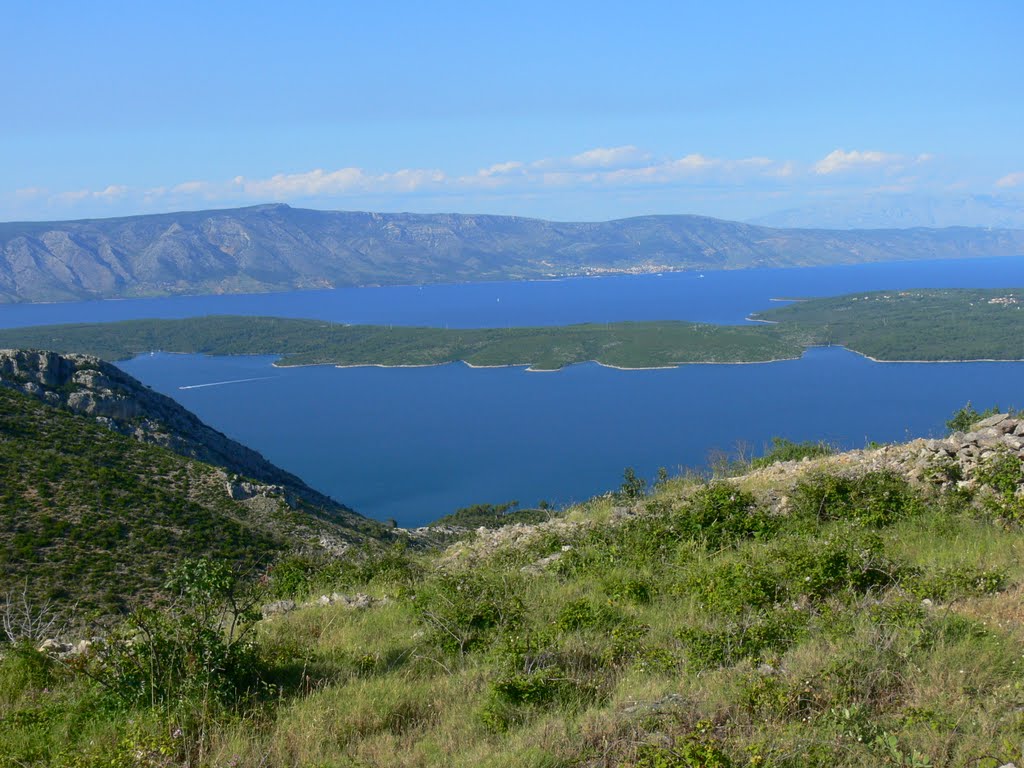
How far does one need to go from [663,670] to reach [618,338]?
444ft

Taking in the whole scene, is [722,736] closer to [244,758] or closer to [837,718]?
[837,718]

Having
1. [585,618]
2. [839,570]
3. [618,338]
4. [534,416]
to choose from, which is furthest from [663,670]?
[618,338]

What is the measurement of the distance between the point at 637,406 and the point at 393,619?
89.9 m

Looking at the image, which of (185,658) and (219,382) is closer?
(185,658)

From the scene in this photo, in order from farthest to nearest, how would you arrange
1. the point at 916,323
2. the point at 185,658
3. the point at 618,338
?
1. the point at 618,338
2. the point at 916,323
3. the point at 185,658

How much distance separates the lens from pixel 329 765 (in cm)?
397

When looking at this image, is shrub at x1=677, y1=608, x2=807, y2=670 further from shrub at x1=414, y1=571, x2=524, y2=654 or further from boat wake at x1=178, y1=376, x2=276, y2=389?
boat wake at x1=178, y1=376, x2=276, y2=389

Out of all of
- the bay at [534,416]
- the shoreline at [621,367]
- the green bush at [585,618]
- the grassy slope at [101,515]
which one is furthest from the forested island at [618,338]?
the green bush at [585,618]

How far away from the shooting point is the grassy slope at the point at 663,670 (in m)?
3.96

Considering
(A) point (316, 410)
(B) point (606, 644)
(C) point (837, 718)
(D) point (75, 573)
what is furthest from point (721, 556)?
(A) point (316, 410)

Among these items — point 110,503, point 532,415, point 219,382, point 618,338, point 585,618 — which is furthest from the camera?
point 618,338

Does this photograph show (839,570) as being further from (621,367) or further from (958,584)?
(621,367)

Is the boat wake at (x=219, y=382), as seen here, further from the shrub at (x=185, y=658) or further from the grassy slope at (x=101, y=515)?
the shrub at (x=185, y=658)

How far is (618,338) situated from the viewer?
455 feet
